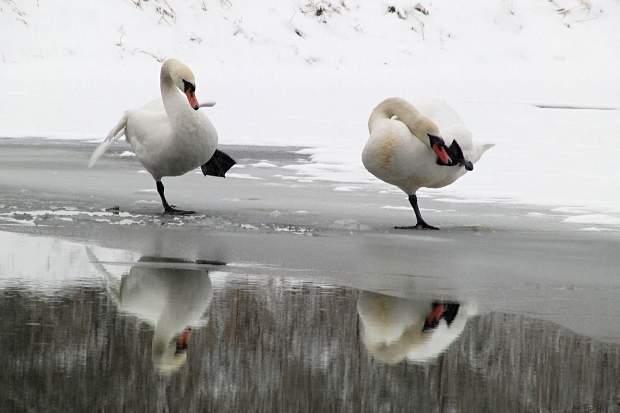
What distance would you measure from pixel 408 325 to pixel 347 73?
20.5 m

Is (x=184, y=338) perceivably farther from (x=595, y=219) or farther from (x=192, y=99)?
(x=595, y=219)

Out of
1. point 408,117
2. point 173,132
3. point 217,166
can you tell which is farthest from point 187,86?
point 408,117

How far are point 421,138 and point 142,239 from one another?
2.25m

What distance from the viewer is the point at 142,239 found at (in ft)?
19.3

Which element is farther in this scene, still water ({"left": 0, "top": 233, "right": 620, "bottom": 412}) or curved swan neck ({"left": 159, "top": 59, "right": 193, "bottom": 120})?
curved swan neck ({"left": 159, "top": 59, "right": 193, "bottom": 120})

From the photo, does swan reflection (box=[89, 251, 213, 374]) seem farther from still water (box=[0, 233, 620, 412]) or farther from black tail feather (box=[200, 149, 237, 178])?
black tail feather (box=[200, 149, 237, 178])

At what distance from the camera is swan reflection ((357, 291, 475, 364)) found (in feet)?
11.2

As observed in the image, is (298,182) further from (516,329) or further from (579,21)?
(579,21)

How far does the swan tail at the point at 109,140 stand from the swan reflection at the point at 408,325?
405 cm

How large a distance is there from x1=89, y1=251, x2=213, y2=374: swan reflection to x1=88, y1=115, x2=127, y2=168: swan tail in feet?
9.83

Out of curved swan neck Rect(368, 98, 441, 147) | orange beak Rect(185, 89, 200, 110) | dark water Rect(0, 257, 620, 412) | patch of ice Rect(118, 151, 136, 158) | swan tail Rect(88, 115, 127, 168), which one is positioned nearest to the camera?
dark water Rect(0, 257, 620, 412)

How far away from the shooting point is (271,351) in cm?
338

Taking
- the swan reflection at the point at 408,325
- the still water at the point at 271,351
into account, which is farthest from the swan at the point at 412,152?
the swan reflection at the point at 408,325

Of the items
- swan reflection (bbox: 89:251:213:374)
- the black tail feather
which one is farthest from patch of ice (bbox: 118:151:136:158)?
swan reflection (bbox: 89:251:213:374)
